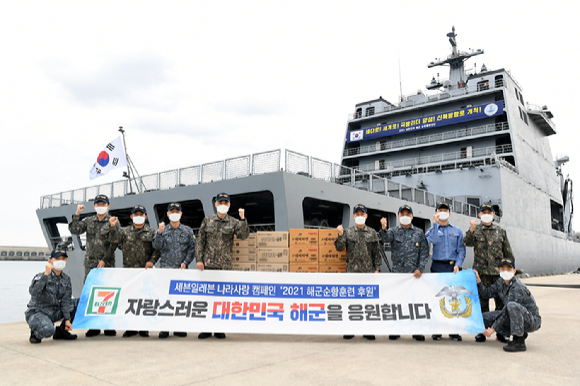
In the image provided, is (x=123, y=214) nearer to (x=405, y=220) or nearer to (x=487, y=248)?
(x=405, y=220)

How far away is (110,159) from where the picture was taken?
14578mm

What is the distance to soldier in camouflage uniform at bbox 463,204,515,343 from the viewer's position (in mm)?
5172

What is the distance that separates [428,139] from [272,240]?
21.0 m

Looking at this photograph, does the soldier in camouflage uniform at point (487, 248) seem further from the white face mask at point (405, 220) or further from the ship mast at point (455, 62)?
the ship mast at point (455, 62)

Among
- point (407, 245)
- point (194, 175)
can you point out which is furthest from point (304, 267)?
point (194, 175)

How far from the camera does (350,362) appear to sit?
3744 millimetres

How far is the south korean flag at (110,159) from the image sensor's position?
14414 millimetres

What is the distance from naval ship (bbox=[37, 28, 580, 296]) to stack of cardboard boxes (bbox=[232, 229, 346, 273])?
153 inches

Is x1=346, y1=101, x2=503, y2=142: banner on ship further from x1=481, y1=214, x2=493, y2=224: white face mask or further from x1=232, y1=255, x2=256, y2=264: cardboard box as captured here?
x1=232, y1=255, x2=256, y2=264: cardboard box

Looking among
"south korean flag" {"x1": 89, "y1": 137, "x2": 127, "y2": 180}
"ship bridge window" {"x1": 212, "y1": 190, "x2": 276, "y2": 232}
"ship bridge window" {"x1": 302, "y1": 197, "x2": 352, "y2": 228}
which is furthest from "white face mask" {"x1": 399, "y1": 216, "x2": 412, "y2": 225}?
"south korean flag" {"x1": 89, "y1": 137, "x2": 127, "y2": 180}

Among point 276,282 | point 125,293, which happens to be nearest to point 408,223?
point 276,282

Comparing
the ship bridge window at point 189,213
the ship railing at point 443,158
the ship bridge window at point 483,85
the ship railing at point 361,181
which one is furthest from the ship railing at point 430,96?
the ship bridge window at point 189,213

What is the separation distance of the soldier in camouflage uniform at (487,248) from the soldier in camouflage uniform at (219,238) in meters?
3.18

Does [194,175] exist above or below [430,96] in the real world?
Answer: below
